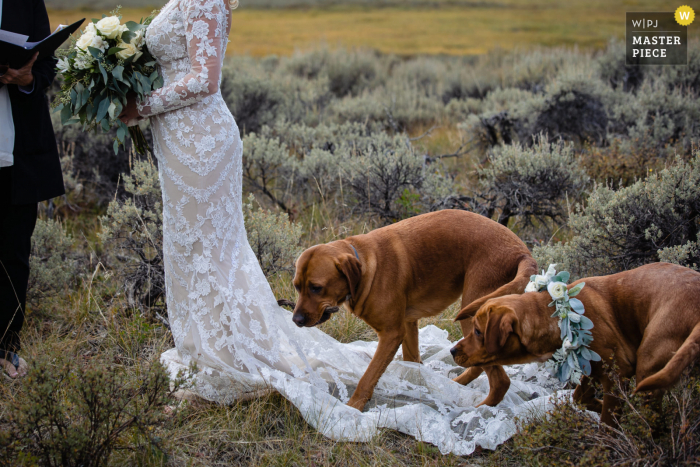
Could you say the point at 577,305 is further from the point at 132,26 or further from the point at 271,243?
the point at 132,26

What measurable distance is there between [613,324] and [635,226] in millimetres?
2279

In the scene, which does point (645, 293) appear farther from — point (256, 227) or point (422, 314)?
point (256, 227)

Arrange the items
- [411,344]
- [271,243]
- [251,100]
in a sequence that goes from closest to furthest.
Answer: [411,344], [271,243], [251,100]

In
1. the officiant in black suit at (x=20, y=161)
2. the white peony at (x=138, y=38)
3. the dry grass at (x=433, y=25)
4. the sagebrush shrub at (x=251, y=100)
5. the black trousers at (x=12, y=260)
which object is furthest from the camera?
the dry grass at (x=433, y=25)

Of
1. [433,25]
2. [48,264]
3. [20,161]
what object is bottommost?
[48,264]

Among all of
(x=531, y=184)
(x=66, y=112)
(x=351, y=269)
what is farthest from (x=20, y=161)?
(x=531, y=184)

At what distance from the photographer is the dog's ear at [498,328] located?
9.09 feet

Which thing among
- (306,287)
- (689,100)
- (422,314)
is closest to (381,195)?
(422,314)

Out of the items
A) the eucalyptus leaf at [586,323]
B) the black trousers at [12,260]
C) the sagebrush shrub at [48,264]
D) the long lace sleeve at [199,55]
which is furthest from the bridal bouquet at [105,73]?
the eucalyptus leaf at [586,323]

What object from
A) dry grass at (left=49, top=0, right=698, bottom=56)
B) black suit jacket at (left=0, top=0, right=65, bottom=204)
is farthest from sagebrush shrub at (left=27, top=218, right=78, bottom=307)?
dry grass at (left=49, top=0, right=698, bottom=56)

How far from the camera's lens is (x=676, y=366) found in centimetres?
243

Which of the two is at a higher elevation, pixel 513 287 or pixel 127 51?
pixel 127 51

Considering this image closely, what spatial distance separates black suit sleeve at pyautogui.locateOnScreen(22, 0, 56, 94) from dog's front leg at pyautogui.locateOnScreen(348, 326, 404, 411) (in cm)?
299

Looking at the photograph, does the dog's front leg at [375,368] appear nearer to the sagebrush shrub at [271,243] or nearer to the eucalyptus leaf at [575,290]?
the eucalyptus leaf at [575,290]
